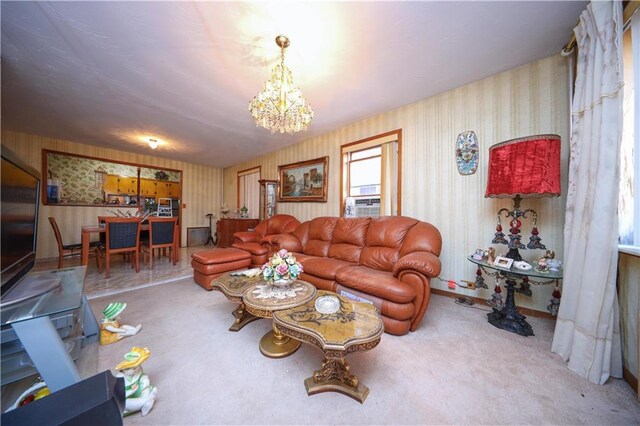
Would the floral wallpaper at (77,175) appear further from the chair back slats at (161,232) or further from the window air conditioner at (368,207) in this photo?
the window air conditioner at (368,207)

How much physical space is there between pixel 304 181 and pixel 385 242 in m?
2.44

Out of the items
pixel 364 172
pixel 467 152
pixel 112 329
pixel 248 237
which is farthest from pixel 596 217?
pixel 248 237

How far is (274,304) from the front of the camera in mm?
1520

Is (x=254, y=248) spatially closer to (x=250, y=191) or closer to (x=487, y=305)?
(x=250, y=191)

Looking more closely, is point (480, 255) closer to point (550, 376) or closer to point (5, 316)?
point (550, 376)

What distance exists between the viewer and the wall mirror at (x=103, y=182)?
15.0 feet

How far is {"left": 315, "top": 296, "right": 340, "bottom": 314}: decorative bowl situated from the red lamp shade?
1.79 meters

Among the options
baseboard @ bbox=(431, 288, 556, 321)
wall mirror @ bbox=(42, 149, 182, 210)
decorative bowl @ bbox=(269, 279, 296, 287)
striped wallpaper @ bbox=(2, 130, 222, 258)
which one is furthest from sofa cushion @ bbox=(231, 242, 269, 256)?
wall mirror @ bbox=(42, 149, 182, 210)

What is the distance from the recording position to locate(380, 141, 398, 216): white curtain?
3.17 meters

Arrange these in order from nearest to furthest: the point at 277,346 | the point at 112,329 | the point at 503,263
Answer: the point at 277,346 → the point at 112,329 → the point at 503,263

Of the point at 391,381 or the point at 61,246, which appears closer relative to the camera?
the point at 391,381

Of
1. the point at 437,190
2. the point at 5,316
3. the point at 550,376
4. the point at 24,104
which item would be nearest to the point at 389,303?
the point at 550,376

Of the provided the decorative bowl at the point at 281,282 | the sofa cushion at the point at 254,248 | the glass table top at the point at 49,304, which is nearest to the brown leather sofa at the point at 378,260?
the sofa cushion at the point at 254,248

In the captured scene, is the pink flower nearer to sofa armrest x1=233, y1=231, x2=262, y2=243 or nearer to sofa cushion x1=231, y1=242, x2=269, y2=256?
sofa cushion x1=231, y1=242, x2=269, y2=256
